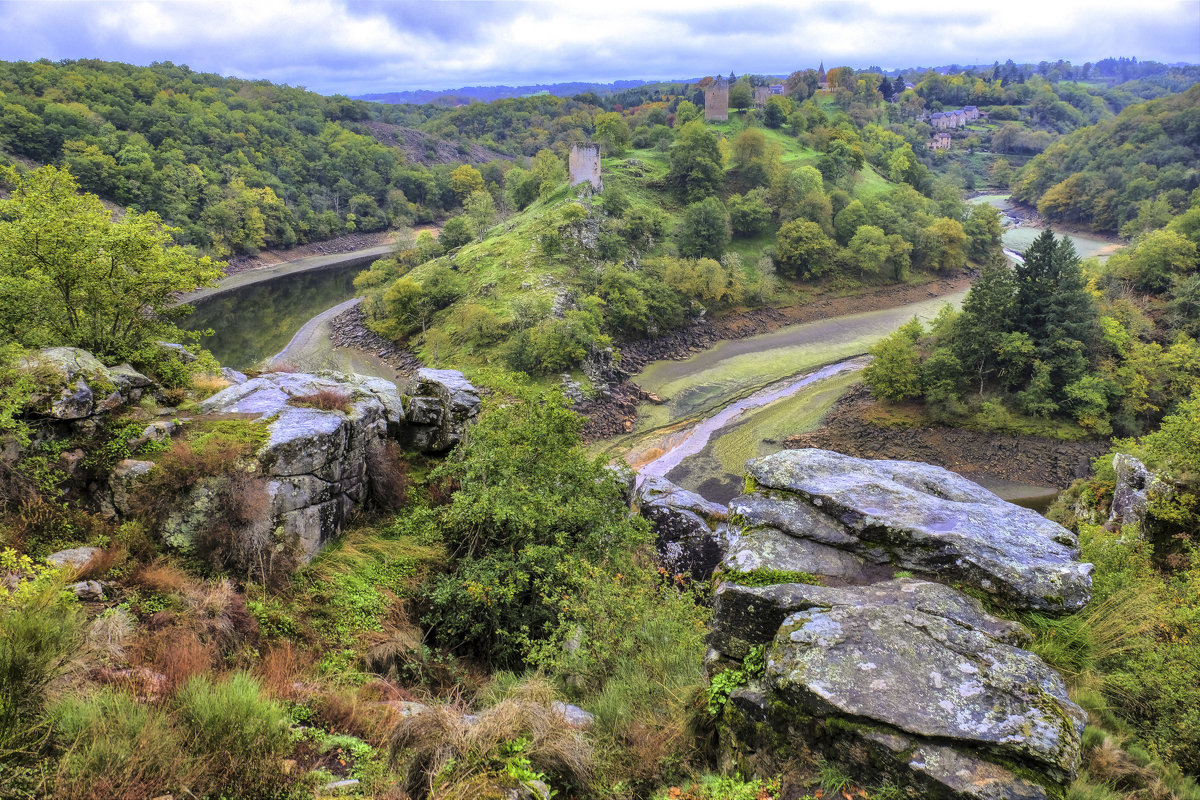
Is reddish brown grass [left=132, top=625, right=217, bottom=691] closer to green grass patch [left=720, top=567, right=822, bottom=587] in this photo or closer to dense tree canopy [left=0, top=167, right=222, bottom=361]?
green grass patch [left=720, top=567, right=822, bottom=587]

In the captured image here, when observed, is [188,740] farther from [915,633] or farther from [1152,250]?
[1152,250]

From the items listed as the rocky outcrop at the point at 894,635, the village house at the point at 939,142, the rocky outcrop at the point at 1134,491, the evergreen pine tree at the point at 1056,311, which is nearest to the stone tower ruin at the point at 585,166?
the evergreen pine tree at the point at 1056,311

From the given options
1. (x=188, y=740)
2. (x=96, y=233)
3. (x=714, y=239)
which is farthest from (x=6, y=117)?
(x=188, y=740)

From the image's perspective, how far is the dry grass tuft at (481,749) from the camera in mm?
5363

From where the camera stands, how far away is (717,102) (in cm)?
9131

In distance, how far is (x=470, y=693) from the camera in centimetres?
873

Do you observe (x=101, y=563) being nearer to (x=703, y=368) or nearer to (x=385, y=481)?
(x=385, y=481)

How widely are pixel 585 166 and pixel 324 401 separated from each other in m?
53.1

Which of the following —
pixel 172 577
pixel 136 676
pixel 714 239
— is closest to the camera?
pixel 136 676

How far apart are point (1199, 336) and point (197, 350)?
5014 cm

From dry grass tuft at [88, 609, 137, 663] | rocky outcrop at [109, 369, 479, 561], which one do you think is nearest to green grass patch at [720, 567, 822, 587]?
dry grass tuft at [88, 609, 137, 663]

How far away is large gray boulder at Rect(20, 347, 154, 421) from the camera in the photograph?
10109 mm

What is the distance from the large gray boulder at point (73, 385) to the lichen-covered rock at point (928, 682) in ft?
38.6

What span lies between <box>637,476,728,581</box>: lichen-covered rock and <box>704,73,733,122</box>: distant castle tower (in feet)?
296
